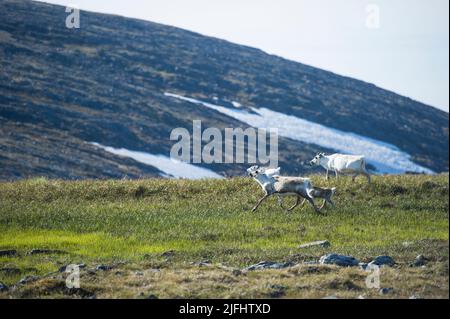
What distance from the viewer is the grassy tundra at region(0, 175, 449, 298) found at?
1384cm

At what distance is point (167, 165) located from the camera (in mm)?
76688

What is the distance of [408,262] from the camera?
15.8 metres

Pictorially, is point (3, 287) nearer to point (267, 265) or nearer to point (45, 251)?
point (45, 251)

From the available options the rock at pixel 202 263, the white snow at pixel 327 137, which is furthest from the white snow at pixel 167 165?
the rock at pixel 202 263

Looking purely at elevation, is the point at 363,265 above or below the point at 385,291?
below

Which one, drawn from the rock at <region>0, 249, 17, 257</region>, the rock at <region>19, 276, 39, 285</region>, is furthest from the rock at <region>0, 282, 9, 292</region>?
the rock at <region>0, 249, 17, 257</region>

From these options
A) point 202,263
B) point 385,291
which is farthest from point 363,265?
point 202,263

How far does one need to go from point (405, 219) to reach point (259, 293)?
397 inches

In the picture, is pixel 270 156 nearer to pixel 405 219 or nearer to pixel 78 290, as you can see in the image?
pixel 405 219

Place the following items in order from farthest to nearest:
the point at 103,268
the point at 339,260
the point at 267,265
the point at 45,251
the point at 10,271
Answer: the point at 45,251
the point at 10,271
the point at 267,265
the point at 339,260
the point at 103,268

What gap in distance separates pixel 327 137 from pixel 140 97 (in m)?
28.3

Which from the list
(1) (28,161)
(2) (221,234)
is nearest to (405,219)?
(2) (221,234)

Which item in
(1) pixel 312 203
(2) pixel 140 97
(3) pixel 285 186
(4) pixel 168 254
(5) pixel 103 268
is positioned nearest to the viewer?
(5) pixel 103 268

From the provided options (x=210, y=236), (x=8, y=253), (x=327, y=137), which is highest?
(x=210, y=236)
